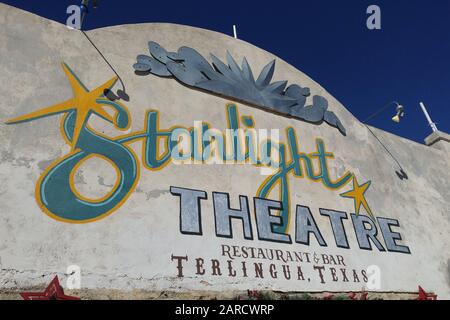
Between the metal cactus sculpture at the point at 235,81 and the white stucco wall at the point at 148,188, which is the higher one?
the metal cactus sculpture at the point at 235,81

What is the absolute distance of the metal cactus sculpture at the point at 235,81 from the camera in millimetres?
8031

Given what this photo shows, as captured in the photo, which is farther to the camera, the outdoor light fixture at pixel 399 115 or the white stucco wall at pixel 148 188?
the outdoor light fixture at pixel 399 115

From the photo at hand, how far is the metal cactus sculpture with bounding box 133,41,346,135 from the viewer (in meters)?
8.03

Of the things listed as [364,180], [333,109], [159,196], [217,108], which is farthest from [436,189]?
[159,196]

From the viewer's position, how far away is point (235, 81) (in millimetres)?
8867

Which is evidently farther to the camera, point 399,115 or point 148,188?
point 399,115

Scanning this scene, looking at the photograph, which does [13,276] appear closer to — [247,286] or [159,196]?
[159,196]

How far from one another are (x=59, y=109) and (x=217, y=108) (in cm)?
300

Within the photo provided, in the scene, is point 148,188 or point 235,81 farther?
point 235,81

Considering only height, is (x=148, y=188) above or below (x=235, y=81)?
below

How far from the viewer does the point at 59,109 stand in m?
6.50

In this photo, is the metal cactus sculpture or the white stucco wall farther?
the metal cactus sculpture
